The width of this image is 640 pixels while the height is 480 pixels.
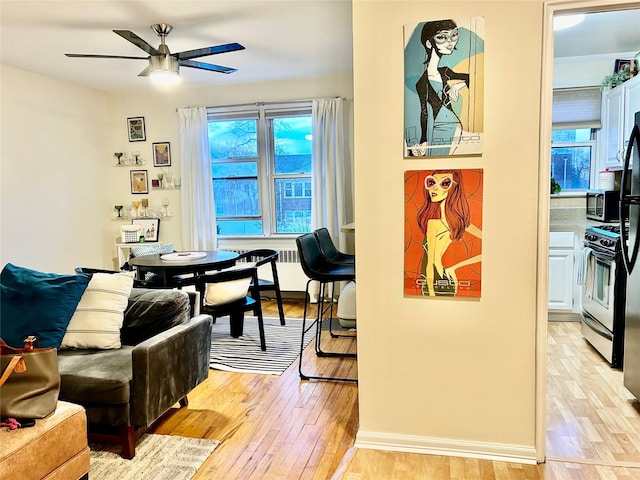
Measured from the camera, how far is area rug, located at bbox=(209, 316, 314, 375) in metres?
3.38

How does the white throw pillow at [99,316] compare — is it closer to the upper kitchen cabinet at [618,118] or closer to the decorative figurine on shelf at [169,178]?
the decorative figurine on shelf at [169,178]

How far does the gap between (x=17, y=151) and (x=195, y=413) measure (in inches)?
137

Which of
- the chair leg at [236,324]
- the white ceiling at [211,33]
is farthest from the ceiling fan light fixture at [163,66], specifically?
the chair leg at [236,324]

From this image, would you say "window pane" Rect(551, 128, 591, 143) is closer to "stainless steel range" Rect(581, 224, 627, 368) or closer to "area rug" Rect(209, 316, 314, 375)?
"stainless steel range" Rect(581, 224, 627, 368)

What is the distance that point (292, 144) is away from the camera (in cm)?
545

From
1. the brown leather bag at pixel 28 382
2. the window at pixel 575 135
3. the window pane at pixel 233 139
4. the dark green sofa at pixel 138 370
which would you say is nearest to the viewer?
the brown leather bag at pixel 28 382

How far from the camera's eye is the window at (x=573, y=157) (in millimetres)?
4512

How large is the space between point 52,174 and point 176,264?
238 cm

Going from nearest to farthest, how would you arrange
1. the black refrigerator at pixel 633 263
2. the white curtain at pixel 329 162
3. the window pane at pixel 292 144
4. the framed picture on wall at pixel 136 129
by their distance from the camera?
the black refrigerator at pixel 633 263 < the white curtain at pixel 329 162 < the window pane at pixel 292 144 < the framed picture on wall at pixel 136 129

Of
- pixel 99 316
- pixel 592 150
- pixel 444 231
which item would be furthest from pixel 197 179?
pixel 592 150

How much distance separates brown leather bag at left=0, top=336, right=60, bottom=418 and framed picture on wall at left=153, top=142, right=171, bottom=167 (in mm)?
4175

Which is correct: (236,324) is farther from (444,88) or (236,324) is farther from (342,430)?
(444,88)

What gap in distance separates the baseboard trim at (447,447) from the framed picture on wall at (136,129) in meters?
4.78

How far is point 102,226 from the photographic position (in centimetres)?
581
